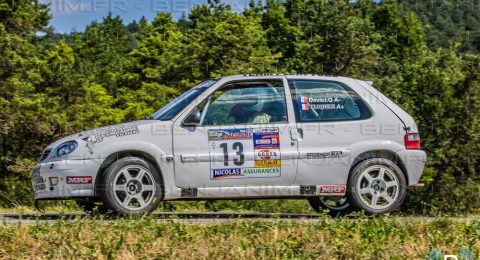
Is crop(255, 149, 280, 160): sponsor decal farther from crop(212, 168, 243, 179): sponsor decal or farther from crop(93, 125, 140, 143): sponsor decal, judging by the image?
crop(93, 125, 140, 143): sponsor decal

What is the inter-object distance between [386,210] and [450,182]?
16.8 m

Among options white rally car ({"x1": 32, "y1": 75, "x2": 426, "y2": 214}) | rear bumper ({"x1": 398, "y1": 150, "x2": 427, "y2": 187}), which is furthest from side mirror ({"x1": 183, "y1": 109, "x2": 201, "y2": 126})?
rear bumper ({"x1": 398, "y1": 150, "x2": 427, "y2": 187})

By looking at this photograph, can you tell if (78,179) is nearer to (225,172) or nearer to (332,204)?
(225,172)

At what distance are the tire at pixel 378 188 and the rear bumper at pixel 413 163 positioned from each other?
0.44ft

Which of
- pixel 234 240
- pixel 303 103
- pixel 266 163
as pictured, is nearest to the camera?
pixel 234 240

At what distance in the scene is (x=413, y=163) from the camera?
935 centimetres

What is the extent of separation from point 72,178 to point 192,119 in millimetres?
1528

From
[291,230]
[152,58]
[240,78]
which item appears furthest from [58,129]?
[152,58]

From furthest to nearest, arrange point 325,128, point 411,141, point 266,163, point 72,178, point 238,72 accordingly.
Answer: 1. point 238,72
2. point 411,141
3. point 325,128
4. point 266,163
5. point 72,178

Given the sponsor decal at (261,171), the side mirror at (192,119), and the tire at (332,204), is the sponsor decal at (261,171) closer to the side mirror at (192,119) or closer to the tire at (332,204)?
the side mirror at (192,119)

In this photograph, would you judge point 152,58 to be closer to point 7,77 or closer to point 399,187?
point 7,77

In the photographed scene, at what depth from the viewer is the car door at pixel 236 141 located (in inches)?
346

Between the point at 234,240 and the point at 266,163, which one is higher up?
the point at 266,163

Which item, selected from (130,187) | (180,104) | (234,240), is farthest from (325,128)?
(234,240)
